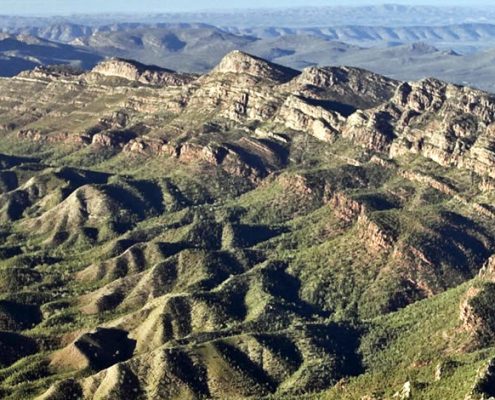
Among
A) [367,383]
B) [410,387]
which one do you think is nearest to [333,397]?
[367,383]

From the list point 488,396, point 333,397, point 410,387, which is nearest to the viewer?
point 488,396

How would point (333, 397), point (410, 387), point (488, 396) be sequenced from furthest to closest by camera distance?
point (333, 397)
point (410, 387)
point (488, 396)

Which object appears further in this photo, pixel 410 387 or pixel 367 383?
pixel 367 383

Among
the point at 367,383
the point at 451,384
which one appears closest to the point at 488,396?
the point at 451,384

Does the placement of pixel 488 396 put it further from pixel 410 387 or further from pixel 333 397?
pixel 333 397

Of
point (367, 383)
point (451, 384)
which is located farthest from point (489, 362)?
point (367, 383)

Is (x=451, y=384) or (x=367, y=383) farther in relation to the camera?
(x=367, y=383)

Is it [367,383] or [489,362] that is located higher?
[489,362]

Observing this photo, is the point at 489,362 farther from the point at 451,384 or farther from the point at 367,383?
the point at 367,383

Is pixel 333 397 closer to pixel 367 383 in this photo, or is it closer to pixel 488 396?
pixel 367 383

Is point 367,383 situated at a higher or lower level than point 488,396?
lower
